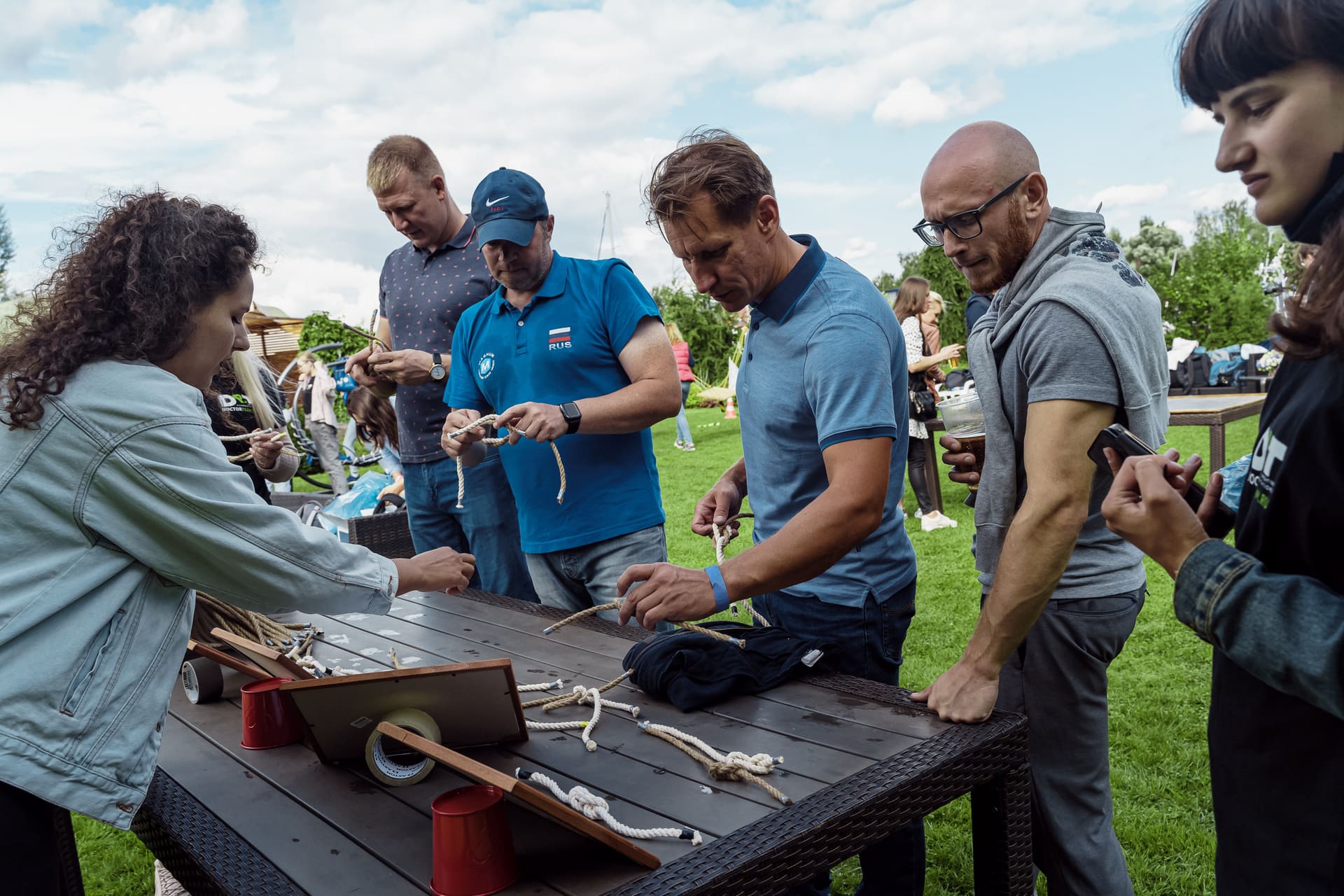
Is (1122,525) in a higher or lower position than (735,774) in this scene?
higher

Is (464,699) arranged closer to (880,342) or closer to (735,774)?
(735,774)

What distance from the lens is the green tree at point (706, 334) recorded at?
23719 millimetres

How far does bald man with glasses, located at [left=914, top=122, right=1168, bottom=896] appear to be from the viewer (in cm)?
166

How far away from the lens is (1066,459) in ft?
5.43

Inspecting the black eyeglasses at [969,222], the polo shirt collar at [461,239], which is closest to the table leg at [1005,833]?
the black eyeglasses at [969,222]

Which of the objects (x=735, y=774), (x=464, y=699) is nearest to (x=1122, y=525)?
(x=735, y=774)

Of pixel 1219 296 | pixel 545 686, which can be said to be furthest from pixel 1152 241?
pixel 545 686

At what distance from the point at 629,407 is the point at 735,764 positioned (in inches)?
53.5

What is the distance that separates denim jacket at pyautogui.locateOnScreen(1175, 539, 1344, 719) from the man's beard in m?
0.99

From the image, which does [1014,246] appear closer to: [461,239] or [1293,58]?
[1293,58]

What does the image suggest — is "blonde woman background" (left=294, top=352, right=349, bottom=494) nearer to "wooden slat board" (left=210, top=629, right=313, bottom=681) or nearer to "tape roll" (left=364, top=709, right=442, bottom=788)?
"wooden slat board" (left=210, top=629, right=313, bottom=681)

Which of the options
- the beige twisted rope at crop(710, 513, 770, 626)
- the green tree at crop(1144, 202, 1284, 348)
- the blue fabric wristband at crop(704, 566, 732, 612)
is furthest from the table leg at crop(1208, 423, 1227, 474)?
the green tree at crop(1144, 202, 1284, 348)

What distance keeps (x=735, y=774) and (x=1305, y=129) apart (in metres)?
1.17

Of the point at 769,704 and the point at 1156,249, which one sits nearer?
the point at 769,704
